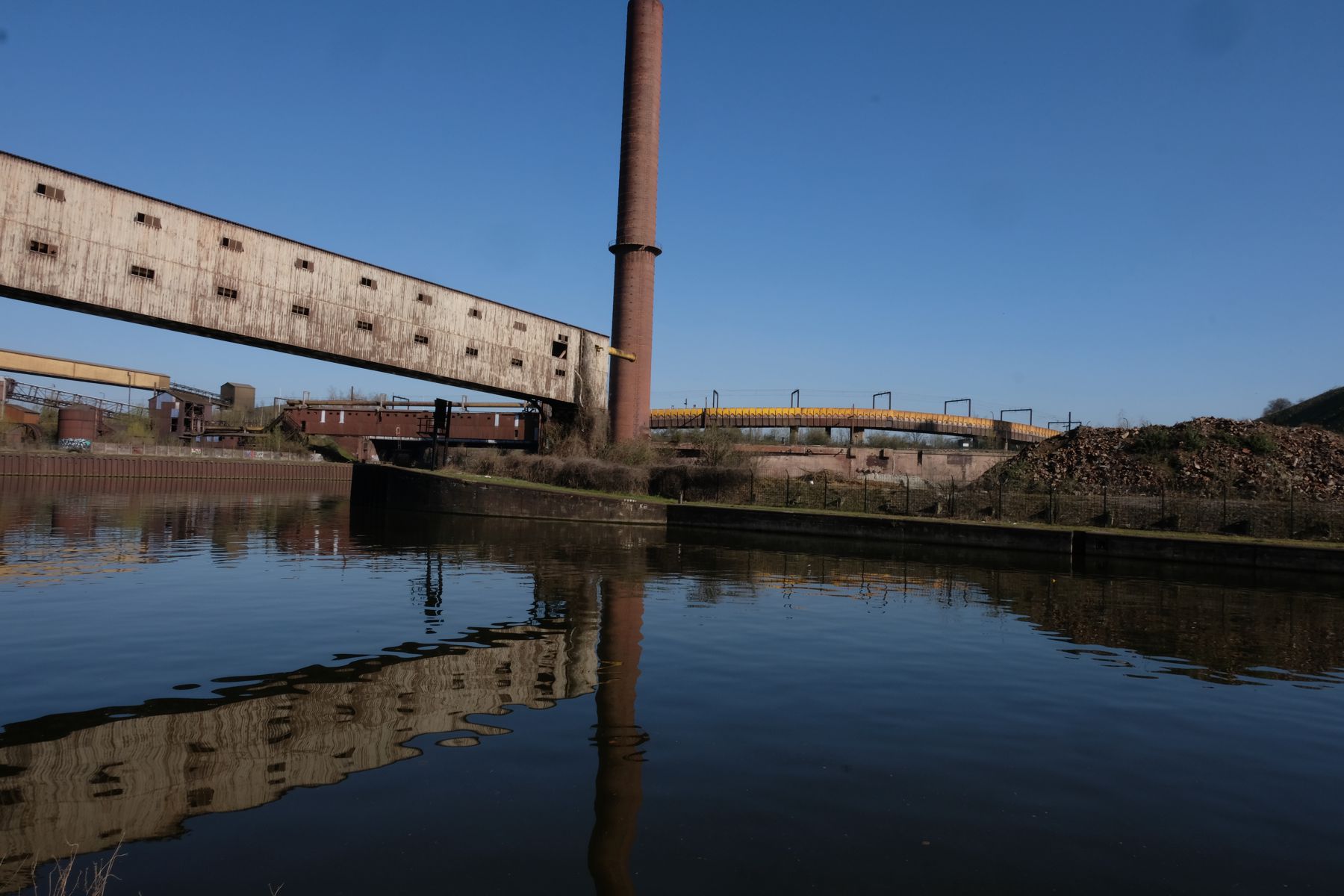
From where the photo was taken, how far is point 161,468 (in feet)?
175

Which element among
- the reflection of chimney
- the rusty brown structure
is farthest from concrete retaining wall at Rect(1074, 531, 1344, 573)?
the rusty brown structure

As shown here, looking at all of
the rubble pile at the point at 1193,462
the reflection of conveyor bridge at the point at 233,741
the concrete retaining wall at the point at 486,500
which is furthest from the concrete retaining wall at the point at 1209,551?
the reflection of conveyor bridge at the point at 233,741

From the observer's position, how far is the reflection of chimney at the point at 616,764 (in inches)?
164

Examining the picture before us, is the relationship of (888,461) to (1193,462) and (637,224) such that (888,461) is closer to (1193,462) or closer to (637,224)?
(1193,462)

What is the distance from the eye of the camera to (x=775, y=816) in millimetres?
4785

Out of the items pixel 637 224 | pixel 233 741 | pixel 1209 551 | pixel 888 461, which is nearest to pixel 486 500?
pixel 637 224

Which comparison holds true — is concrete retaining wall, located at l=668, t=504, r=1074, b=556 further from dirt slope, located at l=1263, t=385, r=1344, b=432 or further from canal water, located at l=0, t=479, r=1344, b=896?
dirt slope, located at l=1263, t=385, r=1344, b=432

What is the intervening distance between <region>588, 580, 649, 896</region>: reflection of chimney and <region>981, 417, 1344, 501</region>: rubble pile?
26958mm

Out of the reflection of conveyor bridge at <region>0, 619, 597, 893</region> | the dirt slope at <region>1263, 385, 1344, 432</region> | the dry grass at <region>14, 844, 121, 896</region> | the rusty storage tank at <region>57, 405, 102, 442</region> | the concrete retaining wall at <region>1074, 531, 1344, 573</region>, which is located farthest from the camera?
the rusty storage tank at <region>57, 405, 102, 442</region>

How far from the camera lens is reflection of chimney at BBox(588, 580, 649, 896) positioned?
416 cm

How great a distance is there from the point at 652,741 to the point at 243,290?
26.1m

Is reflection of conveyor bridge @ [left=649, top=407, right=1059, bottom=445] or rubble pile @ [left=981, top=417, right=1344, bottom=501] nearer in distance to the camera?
rubble pile @ [left=981, top=417, right=1344, bottom=501]

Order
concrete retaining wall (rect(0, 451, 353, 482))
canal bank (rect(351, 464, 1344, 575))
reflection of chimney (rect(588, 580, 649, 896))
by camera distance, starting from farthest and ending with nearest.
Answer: concrete retaining wall (rect(0, 451, 353, 482)), canal bank (rect(351, 464, 1344, 575)), reflection of chimney (rect(588, 580, 649, 896))

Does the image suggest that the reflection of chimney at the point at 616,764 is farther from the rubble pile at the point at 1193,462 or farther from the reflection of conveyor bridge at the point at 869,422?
the reflection of conveyor bridge at the point at 869,422
